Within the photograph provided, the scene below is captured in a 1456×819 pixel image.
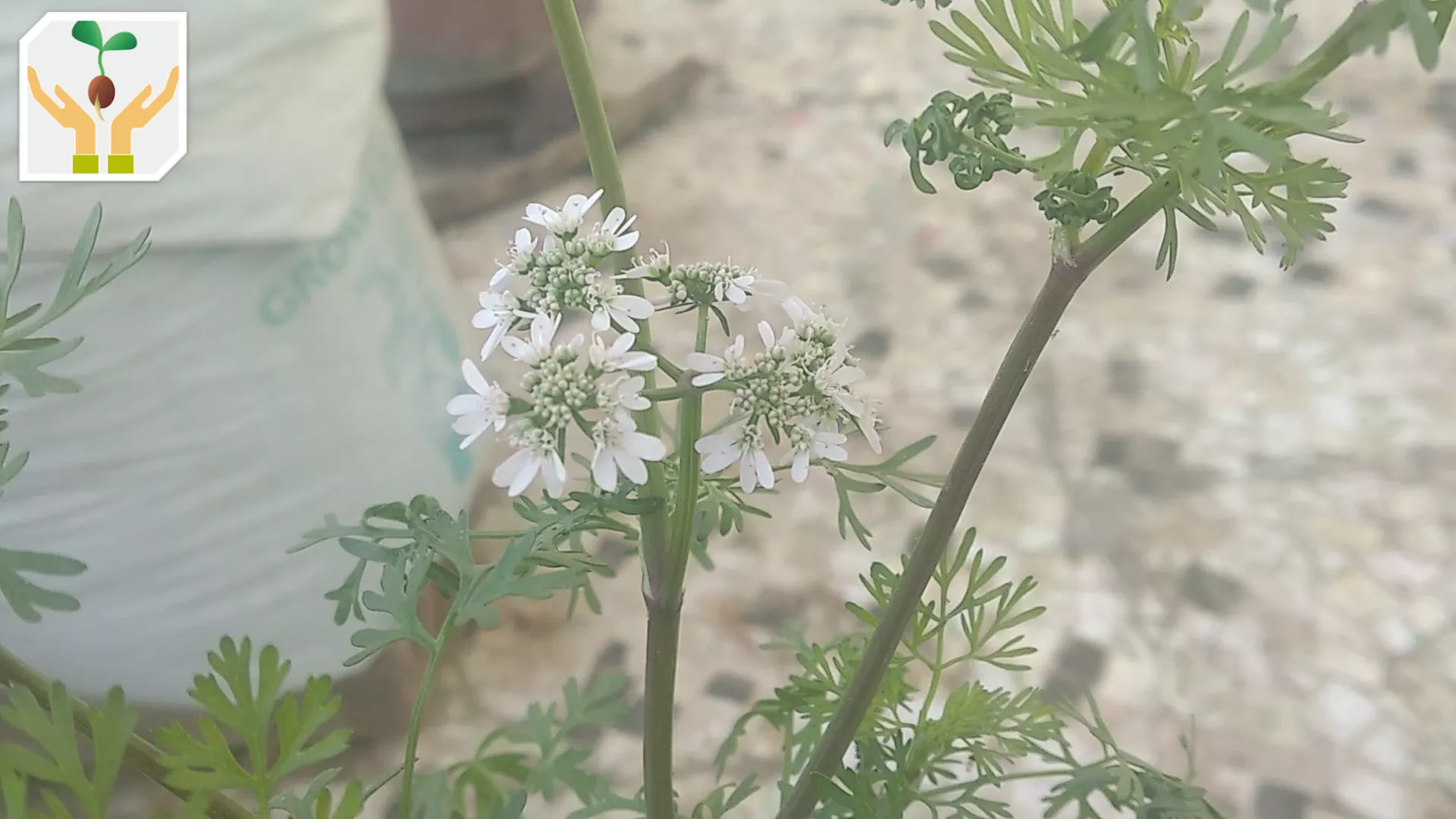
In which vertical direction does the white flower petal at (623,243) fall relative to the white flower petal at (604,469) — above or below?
above

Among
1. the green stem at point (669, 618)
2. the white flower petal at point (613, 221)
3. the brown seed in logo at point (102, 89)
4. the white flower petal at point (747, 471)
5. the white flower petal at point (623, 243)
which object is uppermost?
the brown seed in logo at point (102, 89)

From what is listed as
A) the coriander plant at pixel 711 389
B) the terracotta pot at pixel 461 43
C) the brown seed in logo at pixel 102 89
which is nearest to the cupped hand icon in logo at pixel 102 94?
the brown seed in logo at pixel 102 89

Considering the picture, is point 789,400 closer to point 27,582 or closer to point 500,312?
point 500,312

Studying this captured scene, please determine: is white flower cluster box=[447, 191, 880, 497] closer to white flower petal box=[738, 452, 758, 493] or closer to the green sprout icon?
white flower petal box=[738, 452, 758, 493]

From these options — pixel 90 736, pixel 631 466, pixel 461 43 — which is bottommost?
pixel 90 736

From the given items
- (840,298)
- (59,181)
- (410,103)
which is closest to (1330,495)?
(840,298)

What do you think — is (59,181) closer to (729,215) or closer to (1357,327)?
(729,215)

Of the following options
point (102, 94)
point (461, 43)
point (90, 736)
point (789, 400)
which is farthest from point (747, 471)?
point (461, 43)

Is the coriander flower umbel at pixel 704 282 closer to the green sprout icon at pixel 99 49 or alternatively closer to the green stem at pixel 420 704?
the green stem at pixel 420 704
